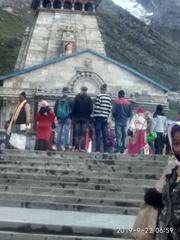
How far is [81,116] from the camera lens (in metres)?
17.6

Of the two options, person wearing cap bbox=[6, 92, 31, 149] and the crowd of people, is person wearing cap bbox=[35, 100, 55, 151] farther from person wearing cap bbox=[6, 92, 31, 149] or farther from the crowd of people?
person wearing cap bbox=[6, 92, 31, 149]

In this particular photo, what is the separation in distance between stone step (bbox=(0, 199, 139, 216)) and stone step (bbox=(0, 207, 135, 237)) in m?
0.71

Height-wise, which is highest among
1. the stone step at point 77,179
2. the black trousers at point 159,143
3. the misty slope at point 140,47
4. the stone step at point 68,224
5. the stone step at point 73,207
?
the misty slope at point 140,47

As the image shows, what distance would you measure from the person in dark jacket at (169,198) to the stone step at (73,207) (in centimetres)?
593

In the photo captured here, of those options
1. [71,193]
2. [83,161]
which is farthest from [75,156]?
[71,193]

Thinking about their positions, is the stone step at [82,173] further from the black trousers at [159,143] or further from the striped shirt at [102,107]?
the black trousers at [159,143]

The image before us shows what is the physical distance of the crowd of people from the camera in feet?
56.2

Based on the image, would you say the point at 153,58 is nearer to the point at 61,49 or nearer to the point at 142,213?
the point at 61,49

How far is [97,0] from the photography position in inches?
1757

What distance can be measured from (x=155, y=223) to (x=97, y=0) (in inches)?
1554

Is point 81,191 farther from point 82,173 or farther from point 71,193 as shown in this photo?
point 82,173

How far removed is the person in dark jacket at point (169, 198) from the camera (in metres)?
5.77

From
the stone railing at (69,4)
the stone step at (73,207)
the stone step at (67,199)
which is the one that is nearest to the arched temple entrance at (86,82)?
the stone railing at (69,4)

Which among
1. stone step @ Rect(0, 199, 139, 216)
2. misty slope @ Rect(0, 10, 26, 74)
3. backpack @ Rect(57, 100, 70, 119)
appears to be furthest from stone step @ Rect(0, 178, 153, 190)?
misty slope @ Rect(0, 10, 26, 74)
